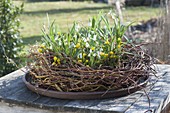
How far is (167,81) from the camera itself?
229 cm

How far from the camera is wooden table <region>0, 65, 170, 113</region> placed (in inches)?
74.7

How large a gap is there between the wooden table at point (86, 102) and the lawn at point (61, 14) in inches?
187

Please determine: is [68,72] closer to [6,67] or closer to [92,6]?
[6,67]

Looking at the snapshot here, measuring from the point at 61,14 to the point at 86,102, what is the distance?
8206mm

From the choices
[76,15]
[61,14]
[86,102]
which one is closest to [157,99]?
[86,102]

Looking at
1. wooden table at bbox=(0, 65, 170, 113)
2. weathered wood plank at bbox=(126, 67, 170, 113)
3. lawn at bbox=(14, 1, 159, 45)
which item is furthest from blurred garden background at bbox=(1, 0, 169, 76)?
wooden table at bbox=(0, 65, 170, 113)

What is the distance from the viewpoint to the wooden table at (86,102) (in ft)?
6.22

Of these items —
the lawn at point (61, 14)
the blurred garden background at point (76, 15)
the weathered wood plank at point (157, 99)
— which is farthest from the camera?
the lawn at point (61, 14)

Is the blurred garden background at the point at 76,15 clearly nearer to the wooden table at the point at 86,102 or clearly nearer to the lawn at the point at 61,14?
the lawn at the point at 61,14

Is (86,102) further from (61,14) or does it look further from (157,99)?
(61,14)

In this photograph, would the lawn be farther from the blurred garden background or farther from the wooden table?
the wooden table

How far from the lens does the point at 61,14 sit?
10.0m

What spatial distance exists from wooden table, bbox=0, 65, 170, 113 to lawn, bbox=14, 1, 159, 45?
474 cm

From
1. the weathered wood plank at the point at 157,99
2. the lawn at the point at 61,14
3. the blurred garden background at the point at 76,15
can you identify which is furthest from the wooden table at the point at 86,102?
the lawn at the point at 61,14
